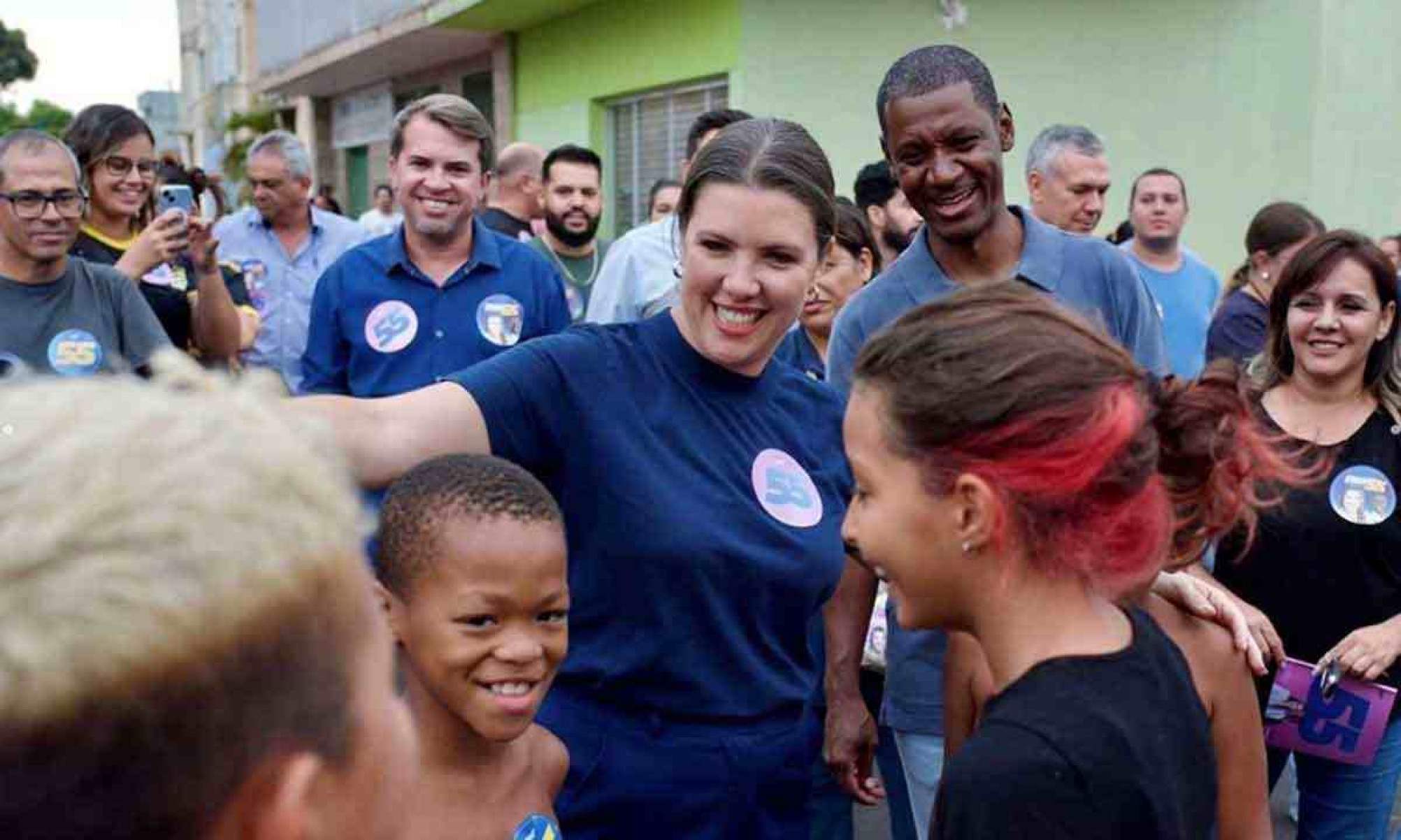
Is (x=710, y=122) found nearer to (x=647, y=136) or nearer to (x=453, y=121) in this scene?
(x=453, y=121)

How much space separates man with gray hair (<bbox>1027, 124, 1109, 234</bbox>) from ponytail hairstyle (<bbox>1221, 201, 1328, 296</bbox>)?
821mm

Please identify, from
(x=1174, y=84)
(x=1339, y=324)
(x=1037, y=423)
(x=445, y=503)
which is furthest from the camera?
(x=1174, y=84)

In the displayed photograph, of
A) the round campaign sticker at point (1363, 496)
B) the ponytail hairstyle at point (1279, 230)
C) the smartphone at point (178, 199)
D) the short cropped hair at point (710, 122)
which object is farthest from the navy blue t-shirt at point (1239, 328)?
the smartphone at point (178, 199)

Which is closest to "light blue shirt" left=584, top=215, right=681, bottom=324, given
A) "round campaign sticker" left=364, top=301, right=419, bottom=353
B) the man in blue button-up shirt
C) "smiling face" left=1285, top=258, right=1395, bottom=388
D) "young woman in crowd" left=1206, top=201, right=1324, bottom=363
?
the man in blue button-up shirt

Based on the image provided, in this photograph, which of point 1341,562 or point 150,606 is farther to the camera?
point 1341,562

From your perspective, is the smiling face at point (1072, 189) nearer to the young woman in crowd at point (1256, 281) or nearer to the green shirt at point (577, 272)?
the young woman in crowd at point (1256, 281)

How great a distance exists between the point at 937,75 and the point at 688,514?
4.68ft

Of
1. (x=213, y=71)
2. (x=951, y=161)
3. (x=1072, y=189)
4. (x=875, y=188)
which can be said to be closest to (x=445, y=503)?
(x=951, y=161)

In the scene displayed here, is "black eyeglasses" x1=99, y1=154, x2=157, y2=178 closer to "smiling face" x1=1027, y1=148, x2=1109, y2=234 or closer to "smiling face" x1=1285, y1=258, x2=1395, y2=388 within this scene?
"smiling face" x1=1027, y1=148, x2=1109, y2=234

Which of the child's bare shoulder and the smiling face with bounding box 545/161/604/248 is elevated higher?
the smiling face with bounding box 545/161/604/248

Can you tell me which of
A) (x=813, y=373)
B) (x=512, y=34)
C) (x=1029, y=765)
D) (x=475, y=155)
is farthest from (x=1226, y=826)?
(x=512, y=34)

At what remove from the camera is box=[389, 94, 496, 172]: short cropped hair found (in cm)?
475

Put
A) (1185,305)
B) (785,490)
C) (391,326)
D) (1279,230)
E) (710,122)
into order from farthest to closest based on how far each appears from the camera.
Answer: (1185,305)
(1279,230)
(710,122)
(391,326)
(785,490)

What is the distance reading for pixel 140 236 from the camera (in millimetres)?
5160
